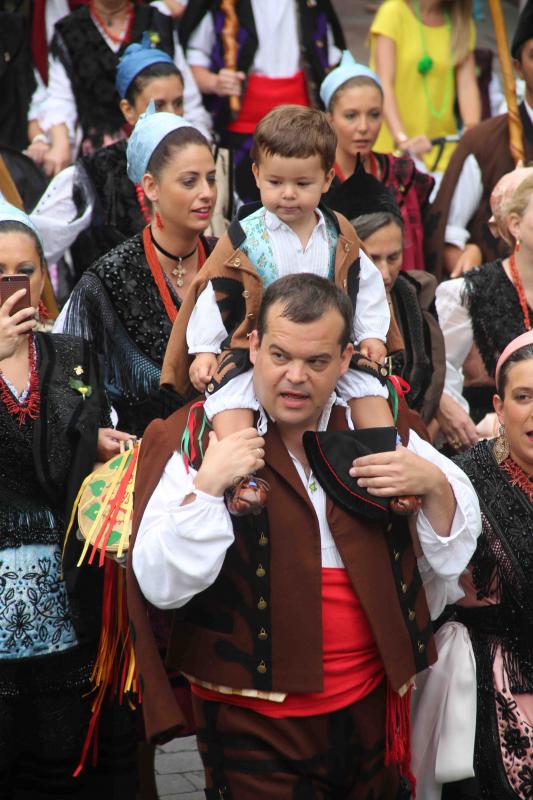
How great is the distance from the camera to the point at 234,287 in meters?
4.00

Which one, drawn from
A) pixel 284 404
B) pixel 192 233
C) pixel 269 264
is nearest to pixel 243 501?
pixel 284 404

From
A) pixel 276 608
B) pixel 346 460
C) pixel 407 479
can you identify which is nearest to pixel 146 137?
pixel 346 460

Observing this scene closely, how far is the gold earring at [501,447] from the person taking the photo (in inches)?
162

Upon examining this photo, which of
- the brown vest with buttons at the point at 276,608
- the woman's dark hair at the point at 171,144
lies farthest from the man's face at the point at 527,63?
the brown vest with buttons at the point at 276,608

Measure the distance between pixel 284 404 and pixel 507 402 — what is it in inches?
35.6

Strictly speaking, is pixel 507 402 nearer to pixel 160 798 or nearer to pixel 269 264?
pixel 269 264

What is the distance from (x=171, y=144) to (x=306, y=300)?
5.62 ft

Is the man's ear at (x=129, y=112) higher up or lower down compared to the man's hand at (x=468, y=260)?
higher up

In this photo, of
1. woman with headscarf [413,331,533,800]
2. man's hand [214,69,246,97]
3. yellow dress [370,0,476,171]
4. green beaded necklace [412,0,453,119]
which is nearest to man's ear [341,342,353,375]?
woman with headscarf [413,331,533,800]

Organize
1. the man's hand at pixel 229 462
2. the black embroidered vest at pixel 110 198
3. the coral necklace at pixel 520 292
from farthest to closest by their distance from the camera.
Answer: the black embroidered vest at pixel 110 198 < the coral necklace at pixel 520 292 < the man's hand at pixel 229 462

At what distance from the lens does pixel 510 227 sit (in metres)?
5.27

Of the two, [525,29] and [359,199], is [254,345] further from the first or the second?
[525,29]

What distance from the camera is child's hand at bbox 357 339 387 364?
406 centimetres

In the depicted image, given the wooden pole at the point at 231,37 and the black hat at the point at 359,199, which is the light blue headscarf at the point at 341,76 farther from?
the black hat at the point at 359,199
